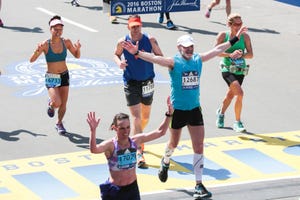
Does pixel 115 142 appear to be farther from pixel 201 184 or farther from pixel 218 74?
pixel 218 74

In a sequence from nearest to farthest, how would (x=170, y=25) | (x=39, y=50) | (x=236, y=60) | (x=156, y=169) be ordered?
(x=156, y=169), (x=39, y=50), (x=236, y=60), (x=170, y=25)

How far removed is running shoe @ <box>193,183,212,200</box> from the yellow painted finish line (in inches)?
20.4

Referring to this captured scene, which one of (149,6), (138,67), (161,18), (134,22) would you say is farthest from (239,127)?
(161,18)

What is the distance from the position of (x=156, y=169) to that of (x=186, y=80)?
71.8 inches

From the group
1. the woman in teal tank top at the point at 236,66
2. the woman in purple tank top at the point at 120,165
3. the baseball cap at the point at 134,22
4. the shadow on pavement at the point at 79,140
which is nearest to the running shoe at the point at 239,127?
the woman in teal tank top at the point at 236,66

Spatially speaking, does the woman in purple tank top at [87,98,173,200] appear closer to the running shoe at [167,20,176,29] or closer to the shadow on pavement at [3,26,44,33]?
the shadow on pavement at [3,26,44,33]

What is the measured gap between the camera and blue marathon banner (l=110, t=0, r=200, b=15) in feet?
71.4

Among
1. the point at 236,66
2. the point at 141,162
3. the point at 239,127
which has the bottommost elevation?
the point at 141,162

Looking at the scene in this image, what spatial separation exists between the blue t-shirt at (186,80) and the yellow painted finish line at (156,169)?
1.24 m

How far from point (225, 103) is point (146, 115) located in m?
2.08

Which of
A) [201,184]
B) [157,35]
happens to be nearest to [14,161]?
[201,184]

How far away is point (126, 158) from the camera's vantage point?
9938 millimetres

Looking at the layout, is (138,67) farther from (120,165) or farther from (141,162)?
(120,165)

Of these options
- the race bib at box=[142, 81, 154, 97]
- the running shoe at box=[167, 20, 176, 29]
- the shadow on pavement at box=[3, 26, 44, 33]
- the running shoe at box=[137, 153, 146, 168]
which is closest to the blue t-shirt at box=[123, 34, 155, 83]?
the race bib at box=[142, 81, 154, 97]
